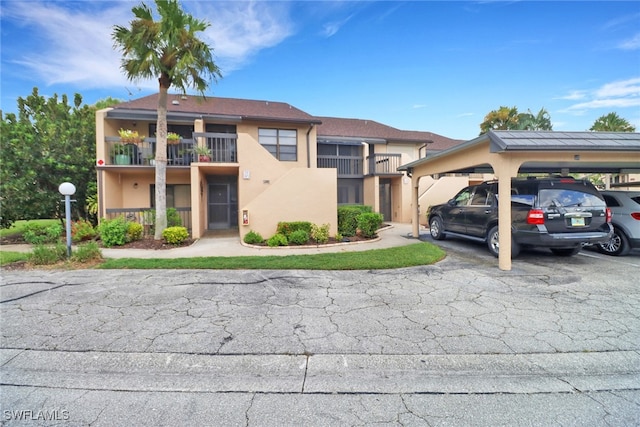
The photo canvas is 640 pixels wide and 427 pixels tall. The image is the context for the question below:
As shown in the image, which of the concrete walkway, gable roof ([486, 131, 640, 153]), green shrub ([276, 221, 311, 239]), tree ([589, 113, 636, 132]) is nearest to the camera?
gable roof ([486, 131, 640, 153])

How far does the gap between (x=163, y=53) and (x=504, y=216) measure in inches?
441

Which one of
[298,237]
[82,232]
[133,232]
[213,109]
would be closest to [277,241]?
[298,237]

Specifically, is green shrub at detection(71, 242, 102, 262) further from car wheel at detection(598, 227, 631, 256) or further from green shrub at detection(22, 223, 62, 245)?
car wheel at detection(598, 227, 631, 256)

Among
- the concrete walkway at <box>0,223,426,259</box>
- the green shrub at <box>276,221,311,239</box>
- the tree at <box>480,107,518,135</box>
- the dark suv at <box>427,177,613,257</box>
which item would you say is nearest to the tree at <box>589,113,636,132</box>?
the tree at <box>480,107,518,135</box>

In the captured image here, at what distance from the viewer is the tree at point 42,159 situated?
36.3ft

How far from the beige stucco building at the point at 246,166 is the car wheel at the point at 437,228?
3823 mm

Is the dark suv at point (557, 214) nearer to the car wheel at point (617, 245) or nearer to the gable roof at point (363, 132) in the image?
the car wheel at point (617, 245)

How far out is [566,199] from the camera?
21.0 ft

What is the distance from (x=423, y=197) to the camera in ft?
51.6

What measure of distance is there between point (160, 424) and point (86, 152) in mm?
14659

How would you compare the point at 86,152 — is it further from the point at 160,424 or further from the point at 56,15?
the point at 160,424

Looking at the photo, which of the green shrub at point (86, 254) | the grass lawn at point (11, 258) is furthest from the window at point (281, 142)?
the grass lawn at point (11, 258)

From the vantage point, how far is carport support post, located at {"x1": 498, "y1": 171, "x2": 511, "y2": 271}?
20.0ft

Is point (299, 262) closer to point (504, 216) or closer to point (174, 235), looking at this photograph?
point (504, 216)
